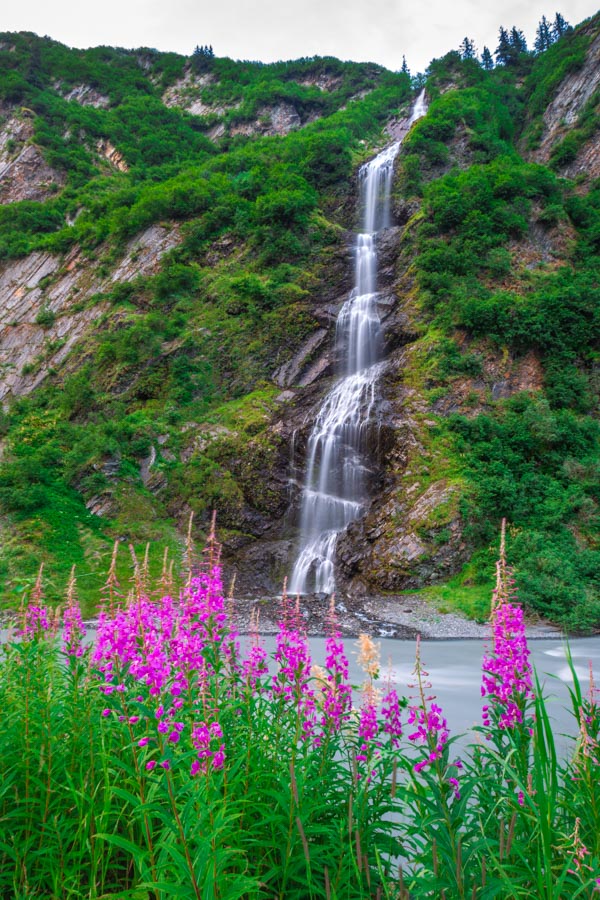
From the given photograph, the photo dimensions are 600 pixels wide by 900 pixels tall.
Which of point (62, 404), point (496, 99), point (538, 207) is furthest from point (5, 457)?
point (496, 99)

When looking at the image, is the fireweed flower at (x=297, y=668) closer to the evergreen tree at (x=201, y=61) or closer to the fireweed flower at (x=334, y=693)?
the fireweed flower at (x=334, y=693)

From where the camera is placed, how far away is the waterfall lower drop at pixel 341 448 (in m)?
20.1

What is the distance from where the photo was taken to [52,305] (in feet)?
121

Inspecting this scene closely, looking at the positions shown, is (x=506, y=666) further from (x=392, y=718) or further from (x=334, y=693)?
(x=334, y=693)

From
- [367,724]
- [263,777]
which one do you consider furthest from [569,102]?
[263,777]

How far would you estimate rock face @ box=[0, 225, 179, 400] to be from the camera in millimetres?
33031

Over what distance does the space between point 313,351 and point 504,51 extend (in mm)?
57879

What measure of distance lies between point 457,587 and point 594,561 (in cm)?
445

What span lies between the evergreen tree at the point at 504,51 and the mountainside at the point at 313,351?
11848 mm

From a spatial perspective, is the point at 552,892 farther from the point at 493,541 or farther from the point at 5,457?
the point at 5,457

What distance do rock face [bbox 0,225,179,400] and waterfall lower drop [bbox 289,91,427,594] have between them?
15497 millimetres

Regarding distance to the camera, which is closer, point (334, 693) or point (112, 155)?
point (334, 693)

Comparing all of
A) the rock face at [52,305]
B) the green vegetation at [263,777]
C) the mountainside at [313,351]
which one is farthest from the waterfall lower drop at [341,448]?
the green vegetation at [263,777]

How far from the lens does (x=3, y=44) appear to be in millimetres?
68812
